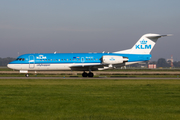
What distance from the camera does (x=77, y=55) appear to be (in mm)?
42344

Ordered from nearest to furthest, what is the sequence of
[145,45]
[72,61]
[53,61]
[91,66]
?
[91,66] → [53,61] → [72,61] → [145,45]

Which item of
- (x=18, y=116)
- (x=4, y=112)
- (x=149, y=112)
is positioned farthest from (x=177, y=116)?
(x=4, y=112)

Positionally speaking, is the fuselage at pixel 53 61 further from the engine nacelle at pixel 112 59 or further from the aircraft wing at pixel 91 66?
the engine nacelle at pixel 112 59

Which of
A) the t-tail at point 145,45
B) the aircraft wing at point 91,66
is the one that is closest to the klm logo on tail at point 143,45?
the t-tail at point 145,45

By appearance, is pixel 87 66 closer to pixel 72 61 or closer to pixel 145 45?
pixel 72 61

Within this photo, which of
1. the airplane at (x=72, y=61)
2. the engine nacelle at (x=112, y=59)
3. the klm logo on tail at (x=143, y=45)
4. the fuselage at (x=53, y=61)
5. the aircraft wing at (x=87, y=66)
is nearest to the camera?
the aircraft wing at (x=87, y=66)

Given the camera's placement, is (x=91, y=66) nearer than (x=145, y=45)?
Yes

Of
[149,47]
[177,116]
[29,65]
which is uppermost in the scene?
[149,47]

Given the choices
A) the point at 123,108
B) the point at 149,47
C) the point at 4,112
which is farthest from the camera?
the point at 149,47

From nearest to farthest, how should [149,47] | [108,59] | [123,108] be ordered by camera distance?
1. [123,108]
2. [108,59]
3. [149,47]

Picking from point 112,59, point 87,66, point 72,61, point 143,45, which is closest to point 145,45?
point 143,45

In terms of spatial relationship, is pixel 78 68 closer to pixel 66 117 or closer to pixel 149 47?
pixel 149 47

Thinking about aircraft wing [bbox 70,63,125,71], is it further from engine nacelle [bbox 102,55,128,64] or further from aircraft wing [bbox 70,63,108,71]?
engine nacelle [bbox 102,55,128,64]

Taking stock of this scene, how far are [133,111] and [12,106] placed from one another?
6.27 metres
